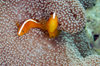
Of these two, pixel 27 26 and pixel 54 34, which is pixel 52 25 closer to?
pixel 54 34

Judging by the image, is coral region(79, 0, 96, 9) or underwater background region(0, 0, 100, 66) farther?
coral region(79, 0, 96, 9)

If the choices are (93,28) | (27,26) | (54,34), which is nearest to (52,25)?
(54,34)

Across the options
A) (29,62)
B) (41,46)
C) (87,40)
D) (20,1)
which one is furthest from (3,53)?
(87,40)

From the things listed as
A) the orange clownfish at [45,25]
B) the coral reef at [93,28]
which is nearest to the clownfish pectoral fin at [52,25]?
the orange clownfish at [45,25]

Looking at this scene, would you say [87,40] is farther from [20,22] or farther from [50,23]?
[20,22]

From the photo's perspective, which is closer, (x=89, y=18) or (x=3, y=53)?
(x=3, y=53)

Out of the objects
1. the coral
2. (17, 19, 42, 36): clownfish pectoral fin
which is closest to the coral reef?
the coral

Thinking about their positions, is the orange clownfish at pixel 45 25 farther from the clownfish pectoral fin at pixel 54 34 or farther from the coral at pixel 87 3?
the coral at pixel 87 3

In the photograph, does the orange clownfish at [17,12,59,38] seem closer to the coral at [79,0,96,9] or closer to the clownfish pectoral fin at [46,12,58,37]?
the clownfish pectoral fin at [46,12,58,37]
